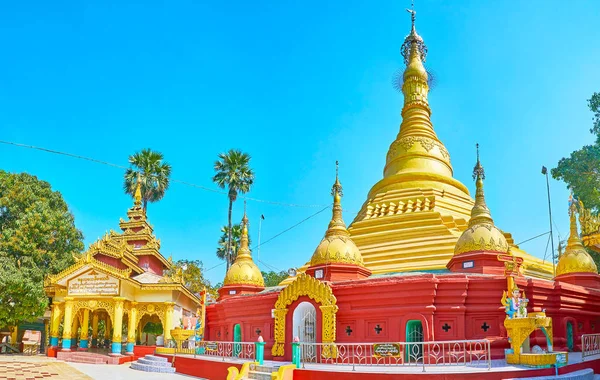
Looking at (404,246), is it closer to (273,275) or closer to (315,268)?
(315,268)

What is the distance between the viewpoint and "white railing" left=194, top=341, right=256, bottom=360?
71.5ft

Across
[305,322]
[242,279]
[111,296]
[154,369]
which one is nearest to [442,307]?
[305,322]

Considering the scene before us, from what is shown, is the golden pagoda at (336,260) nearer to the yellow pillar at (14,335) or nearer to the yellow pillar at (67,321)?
the yellow pillar at (67,321)

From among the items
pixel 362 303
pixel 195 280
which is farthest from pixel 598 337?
pixel 195 280

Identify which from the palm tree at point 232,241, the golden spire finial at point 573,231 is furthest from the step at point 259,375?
the palm tree at point 232,241

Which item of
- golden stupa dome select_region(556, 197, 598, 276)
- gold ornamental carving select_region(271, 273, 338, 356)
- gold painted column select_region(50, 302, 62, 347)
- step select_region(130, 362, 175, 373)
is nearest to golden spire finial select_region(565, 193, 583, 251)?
golden stupa dome select_region(556, 197, 598, 276)

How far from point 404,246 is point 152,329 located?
2145 cm

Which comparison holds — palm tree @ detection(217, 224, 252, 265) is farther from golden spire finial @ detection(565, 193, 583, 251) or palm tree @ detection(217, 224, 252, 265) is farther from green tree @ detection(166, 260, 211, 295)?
golden spire finial @ detection(565, 193, 583, 251)

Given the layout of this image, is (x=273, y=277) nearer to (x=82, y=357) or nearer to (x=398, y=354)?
(x=82, y=357)

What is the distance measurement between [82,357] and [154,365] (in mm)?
6376

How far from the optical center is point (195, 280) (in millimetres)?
52250

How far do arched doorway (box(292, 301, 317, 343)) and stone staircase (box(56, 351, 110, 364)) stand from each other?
41.5 ft

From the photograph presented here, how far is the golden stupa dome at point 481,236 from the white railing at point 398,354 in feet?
12.6

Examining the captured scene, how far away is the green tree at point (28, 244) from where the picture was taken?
106 ft
